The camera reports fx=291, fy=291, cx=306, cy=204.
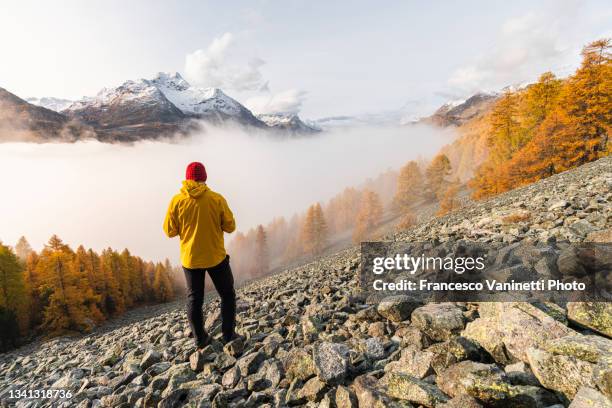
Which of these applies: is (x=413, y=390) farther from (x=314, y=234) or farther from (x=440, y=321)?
(x=314, y=234)

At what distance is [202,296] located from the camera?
6449 mm

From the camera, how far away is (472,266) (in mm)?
7441

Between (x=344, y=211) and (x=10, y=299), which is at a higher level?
(x=10, y=299)

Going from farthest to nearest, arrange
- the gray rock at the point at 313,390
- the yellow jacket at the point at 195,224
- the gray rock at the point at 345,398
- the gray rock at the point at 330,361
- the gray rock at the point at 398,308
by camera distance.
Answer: the yellow jacket at the point at 195,224, the gray rock at the point at 398,308, the gray rock at the point at 330,361, the gray rock at the point at 313,390, the gray rock at the point at 345,398

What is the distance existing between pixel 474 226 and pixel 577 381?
10.8 metres

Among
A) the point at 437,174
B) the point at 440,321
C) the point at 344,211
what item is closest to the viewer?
the point at 440,321

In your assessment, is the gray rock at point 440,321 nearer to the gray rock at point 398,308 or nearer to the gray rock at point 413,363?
the gray rock at point 398,308

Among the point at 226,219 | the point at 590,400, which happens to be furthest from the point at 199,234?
the point at 590,400

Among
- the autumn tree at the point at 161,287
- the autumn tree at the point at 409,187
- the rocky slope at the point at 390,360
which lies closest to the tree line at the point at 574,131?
the rocky slope at the point at 390,360

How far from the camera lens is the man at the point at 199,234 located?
6.11m

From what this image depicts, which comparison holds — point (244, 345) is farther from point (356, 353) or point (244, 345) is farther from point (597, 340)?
point (597, 340)

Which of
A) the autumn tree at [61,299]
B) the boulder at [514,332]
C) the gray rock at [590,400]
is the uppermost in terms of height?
the gray rock at [590,400]

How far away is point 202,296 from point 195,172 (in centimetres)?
274

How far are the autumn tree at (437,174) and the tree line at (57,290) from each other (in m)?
80.2
